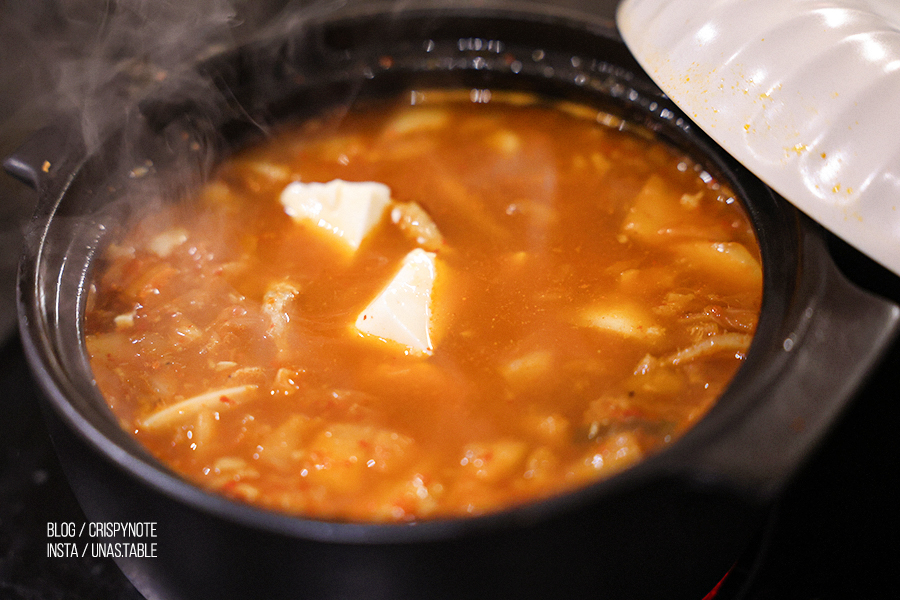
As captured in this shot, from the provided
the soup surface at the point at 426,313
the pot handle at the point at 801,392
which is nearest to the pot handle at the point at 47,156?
the soup surface at the point at 426,313

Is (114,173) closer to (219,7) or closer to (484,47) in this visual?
(219,7)

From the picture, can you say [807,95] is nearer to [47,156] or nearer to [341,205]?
[341,205]

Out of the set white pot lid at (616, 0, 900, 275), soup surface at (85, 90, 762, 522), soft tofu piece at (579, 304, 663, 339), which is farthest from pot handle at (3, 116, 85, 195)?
white pot lid at (616, 0, 900, 275)

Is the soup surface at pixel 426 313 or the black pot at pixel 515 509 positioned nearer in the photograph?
the black pot at pixel 515 509

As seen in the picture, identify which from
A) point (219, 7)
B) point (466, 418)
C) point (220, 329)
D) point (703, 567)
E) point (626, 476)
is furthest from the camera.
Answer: point (219, 7)

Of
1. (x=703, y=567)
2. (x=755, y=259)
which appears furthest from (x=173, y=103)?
(x=703, y=567)

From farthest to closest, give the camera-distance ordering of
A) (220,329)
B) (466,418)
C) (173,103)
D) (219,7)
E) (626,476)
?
1. (219,7)
2. (173,103)
3. (220,329)
4. (466,418)
5. (626,476)

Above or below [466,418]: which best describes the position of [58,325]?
above

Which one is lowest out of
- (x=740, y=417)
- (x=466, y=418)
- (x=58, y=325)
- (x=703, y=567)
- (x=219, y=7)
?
(x=703, y=567)

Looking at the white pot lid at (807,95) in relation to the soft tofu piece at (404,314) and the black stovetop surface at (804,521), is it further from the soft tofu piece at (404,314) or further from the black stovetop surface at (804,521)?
the soft tofu piece at (404,314)
